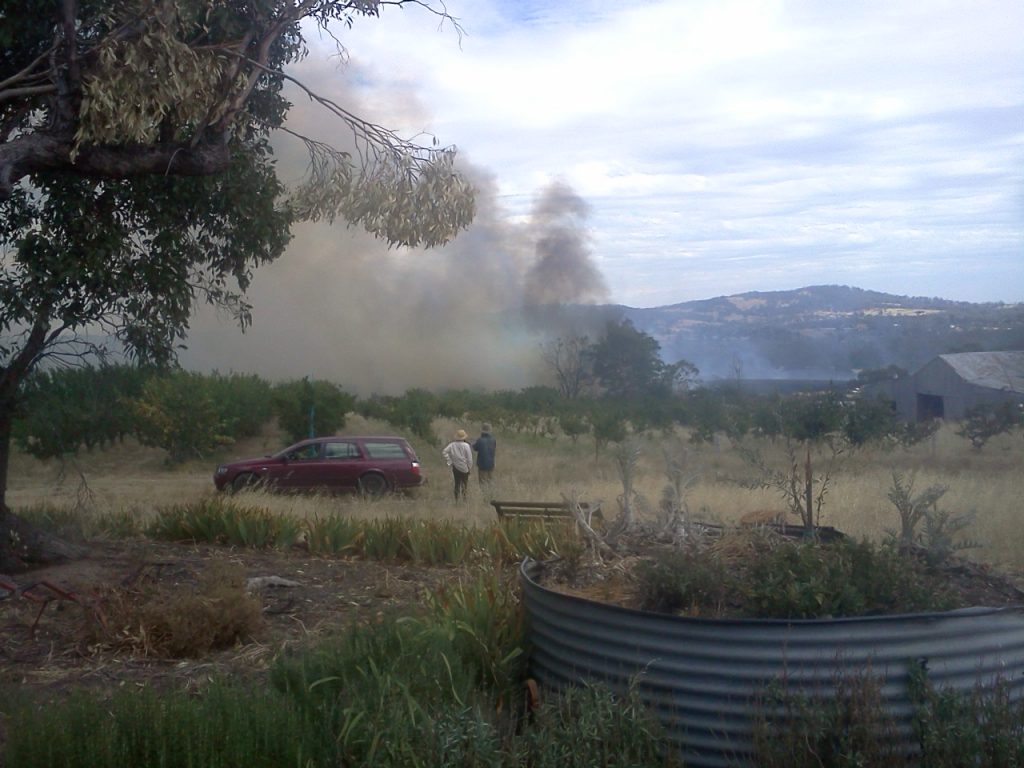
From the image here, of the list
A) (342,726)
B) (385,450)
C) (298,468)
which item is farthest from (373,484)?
(342,726)

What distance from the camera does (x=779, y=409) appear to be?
2411 centimetres

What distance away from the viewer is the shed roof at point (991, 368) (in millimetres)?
30500

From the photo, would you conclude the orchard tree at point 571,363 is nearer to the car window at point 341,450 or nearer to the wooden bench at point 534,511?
the car window at point 341,450

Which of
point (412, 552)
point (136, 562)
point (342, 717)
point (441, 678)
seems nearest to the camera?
point (342, 717)

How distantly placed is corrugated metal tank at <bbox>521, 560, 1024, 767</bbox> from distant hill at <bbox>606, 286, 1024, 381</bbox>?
31.8 meters

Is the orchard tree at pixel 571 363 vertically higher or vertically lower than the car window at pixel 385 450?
higher

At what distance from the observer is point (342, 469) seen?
22.6 metres

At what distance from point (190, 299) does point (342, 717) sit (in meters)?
5.73

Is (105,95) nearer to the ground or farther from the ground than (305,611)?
farther from the ground

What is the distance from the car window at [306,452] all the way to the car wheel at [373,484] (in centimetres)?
131

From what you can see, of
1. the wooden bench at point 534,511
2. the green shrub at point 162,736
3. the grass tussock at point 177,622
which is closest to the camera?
the green shrub at point 162,736

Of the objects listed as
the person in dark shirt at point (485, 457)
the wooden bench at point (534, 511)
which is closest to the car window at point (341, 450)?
the person in dark shirt at point (485, 457)

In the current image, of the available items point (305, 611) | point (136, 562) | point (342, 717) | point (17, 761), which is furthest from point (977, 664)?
point (136, 562)

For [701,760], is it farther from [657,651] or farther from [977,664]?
[977,664]
